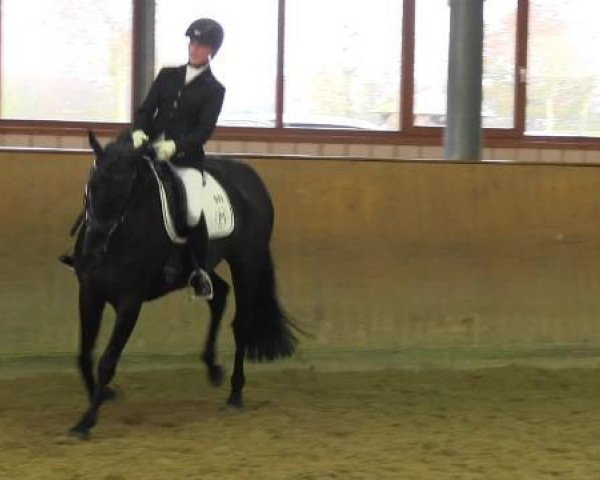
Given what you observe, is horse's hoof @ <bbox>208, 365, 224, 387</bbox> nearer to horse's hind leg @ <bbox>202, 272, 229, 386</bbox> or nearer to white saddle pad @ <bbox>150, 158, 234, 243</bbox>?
horse's hind leg @ <bbox>202, 272, 229, 386</bbox>

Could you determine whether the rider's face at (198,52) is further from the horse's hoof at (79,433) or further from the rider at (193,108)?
the horse's hoof at (79,433)

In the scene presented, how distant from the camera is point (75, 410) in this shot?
6277mm

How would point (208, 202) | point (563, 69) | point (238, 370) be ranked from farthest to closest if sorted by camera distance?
point (563, 69), point (238, 370), point (208, 202)

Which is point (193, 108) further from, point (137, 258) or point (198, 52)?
point (137, 258)

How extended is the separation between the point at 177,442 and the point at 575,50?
27.9 ft

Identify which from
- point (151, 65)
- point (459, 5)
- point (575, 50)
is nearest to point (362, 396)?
point (459, 5)

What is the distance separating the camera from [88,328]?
5.99 meters

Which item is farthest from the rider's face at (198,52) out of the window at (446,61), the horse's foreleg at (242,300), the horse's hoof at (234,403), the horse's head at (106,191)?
the window at (446,61)

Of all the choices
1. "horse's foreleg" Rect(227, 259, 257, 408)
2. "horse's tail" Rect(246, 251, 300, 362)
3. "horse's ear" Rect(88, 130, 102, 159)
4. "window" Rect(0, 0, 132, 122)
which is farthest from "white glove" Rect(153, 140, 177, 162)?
"window" Rect(0, 0, 132, 122)

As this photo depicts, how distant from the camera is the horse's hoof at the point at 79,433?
557 cm

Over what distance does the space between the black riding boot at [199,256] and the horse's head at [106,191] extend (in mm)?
527

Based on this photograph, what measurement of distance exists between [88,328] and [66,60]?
255 inches

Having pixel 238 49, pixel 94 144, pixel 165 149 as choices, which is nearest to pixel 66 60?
pixel 238 49

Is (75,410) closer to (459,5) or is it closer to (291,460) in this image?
(291,460)
